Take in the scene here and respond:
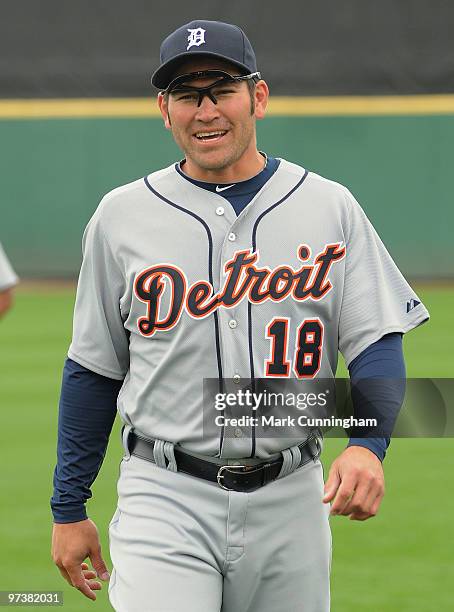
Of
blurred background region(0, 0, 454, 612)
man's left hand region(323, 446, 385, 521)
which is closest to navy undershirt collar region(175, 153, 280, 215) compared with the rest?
man's left hand region(323, 446, 385, 521)

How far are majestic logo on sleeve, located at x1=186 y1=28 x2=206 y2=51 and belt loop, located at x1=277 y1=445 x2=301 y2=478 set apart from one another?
90 centimetres

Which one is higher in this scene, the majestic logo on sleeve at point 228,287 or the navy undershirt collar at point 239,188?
the navy undershirt collar at point 239,188

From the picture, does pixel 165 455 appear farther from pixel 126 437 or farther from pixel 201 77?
pixel 201 77

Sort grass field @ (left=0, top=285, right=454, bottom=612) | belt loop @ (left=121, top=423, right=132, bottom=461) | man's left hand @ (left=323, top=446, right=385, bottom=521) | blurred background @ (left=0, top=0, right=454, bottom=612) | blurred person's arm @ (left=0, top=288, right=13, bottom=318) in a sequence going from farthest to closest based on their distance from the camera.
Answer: blurred background @ (left=0, top=0, right=454, bottom=612), grass field @ (left=0, top=285, right=454, bottom=612), belt loop @ (left=121, top=423, right=132, bottom=461), blurred person's arm @ (left=0, top=288, right=13, bottom=318), man's left hand @ (left=323, top=446, right=385, bottom=521)

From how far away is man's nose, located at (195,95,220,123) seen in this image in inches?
109

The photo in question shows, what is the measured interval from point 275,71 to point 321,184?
12.4m

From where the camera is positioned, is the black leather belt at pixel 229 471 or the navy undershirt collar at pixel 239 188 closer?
the black leather belt at pixel 229 471

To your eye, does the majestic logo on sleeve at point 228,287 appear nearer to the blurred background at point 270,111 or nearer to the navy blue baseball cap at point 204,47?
the navy blue baseball cap at point 204,47

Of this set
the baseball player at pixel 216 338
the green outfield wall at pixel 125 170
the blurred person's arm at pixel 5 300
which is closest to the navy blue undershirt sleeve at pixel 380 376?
the baseball player at pixel 216 338

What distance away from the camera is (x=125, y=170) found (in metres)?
15.3

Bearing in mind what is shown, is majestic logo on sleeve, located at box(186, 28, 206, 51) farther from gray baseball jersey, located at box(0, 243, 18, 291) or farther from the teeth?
gray baseball jersey, located at box(0, 243, 18, 291)

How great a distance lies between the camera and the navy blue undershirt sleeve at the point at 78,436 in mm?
2902

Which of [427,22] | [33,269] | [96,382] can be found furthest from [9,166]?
[96,382]

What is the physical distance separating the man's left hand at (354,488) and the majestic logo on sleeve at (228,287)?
0.40 meters
